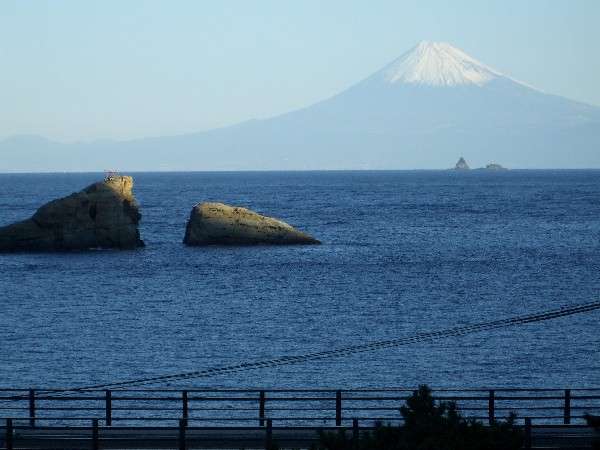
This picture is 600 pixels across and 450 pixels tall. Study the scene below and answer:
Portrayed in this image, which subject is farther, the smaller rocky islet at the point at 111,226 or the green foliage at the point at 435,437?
the smaller rocky islet at the point at 111,226

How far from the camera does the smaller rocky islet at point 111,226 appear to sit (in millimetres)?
87000

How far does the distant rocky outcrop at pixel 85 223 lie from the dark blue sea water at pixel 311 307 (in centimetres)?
166

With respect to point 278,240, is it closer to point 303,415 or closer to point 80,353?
point 80,353

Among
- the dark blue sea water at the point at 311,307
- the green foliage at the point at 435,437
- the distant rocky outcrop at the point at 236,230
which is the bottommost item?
the dark blue sea water at the point at 311,307

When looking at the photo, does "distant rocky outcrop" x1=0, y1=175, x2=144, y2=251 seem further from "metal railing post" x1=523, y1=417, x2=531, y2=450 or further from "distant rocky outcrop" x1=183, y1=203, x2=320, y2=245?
"metal railing post" x1=523, y1=417, x2=531, y2=450

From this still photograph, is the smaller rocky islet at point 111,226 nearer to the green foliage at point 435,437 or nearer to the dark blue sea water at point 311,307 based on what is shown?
the dark blue sea water at point 311,307

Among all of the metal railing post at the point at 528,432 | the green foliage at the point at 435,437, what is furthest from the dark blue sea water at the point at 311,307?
the green foliage at the point at 435,437

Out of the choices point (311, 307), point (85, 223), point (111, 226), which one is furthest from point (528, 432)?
point (85, 223)

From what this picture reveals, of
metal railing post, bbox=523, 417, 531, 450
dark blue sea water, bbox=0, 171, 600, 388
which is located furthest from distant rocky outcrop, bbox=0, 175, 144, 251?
metal railing post, bbox=523, 417, 531, 450

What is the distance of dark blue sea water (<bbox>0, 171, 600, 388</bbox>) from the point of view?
41031 mm

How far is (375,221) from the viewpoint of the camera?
137 meters

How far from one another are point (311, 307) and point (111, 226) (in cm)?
3479

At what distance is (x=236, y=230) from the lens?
3787 inches

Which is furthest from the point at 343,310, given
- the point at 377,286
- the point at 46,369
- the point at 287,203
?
the point at 287,203
